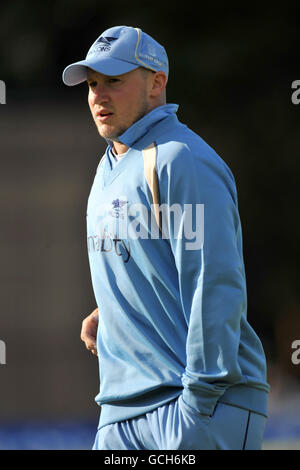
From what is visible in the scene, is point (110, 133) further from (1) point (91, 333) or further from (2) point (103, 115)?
(1) point (91, 333)

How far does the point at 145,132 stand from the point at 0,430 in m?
3.97

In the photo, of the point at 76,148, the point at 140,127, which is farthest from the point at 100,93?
the point at 76,148

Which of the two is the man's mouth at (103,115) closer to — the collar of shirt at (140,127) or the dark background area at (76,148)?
the collar of shirt at (140,127)

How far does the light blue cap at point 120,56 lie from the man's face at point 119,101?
42mm

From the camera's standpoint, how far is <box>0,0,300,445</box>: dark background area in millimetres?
6398

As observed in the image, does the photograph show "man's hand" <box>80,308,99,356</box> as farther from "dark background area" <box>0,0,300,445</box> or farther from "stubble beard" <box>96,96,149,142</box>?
"dark background area" <box>0,0,300,445</box>

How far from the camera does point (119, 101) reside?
295 centimetres

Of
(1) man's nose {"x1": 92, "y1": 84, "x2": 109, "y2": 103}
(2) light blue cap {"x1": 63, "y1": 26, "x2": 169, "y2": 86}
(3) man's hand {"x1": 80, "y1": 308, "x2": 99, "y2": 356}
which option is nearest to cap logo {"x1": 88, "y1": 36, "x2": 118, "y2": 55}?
(2) light blue cap {"x1": 63, "y1": 26, "x2": 169, "y2": 86}

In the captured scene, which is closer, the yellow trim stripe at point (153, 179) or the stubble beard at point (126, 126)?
the yellow trim stripe at point (153, 179)

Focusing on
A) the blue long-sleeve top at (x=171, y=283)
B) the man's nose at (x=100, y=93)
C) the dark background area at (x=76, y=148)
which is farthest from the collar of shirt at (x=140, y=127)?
the dark background area at (x=76, y=148)

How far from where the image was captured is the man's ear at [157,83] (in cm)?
303

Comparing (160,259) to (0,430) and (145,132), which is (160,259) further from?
(0,430)

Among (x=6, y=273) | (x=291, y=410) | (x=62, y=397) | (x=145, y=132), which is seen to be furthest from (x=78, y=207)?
(x=145, y=132)

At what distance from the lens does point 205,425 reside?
266 centimetres
